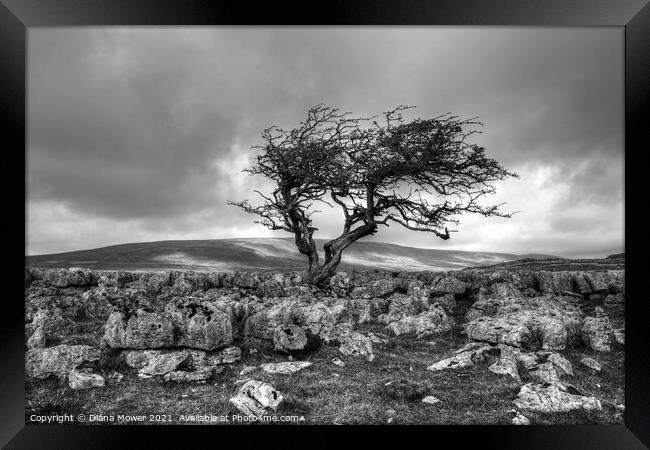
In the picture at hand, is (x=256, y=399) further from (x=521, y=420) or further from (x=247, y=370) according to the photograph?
(x=521, y=420)

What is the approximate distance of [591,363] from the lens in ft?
24.5

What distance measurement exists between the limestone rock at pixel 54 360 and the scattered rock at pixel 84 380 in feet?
1.22

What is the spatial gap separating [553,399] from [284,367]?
5.26m

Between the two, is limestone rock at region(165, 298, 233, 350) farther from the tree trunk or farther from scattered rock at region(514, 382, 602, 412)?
the tree trunk

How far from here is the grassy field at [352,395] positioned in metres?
5.97

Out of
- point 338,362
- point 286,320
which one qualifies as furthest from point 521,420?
point 286,320

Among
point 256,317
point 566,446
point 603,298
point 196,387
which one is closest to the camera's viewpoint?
point 566,446

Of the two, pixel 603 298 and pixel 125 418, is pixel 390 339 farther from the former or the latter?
pixel 603 298

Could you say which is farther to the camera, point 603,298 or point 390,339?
point 603,298

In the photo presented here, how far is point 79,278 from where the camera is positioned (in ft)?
51.5

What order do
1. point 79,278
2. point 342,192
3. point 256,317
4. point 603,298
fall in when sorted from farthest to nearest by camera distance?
point 342,192 → point 79,278 → point 603,298 → point 256,317

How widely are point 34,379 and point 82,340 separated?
6.07ft
